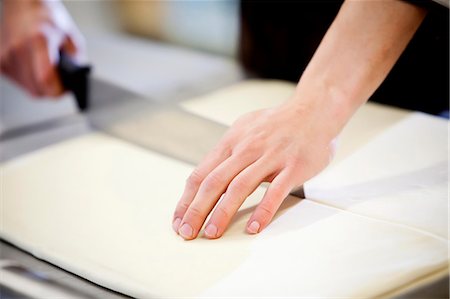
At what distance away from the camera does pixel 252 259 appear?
495mm

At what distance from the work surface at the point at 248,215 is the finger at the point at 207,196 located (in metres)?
0.02

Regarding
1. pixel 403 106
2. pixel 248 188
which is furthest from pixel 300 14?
pixel 248 188

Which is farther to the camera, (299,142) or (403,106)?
(403,106)

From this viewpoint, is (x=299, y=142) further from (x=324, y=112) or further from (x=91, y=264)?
(x=91, y=264)

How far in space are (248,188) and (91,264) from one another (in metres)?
0.18

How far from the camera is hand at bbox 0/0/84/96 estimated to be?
973 millimetres

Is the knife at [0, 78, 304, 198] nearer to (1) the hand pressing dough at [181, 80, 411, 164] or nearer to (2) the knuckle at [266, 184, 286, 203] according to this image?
(1) the hand pressing dough at [181, 80, 411, 164]

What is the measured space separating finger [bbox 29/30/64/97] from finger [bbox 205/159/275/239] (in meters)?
0.58

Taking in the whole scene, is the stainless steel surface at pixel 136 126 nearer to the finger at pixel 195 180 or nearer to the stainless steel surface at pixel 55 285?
the finger at pixel 195 180

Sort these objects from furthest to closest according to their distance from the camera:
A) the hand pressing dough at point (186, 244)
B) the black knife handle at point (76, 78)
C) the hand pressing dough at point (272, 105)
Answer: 1. the black knife handle at point (76, 78)
2. the hand pressing dough at point (272, 105)
3. the hand pressing dough at point (186, 244)

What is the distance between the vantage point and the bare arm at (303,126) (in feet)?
1.73

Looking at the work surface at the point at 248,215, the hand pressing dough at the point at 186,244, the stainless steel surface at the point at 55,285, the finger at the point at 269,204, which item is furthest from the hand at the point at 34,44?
the finger at the point at 269,204

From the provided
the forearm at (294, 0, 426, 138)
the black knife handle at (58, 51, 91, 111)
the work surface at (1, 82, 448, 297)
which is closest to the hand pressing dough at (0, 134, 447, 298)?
the work surface at (1, 82, 448, 297)

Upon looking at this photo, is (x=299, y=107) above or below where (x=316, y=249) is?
above
